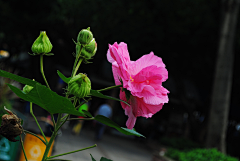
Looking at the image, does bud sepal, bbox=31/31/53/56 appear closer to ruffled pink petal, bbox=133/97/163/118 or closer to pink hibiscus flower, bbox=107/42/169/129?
pink hibiscus flower, bbox=107/42/169/129

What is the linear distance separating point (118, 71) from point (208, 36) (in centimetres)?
1195

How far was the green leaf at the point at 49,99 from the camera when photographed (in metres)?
0.66

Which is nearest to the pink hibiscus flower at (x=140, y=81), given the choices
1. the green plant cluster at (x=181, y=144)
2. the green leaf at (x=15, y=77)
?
the green leaf at (x=15, y=77)

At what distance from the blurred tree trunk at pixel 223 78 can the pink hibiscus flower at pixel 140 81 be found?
8.50 metres

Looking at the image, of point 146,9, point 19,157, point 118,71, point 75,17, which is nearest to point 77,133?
point 75,17

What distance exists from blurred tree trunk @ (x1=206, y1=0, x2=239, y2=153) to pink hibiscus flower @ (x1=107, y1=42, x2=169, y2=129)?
850 cm

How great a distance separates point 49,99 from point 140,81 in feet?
0.86

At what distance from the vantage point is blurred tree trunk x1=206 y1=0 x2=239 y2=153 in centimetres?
885

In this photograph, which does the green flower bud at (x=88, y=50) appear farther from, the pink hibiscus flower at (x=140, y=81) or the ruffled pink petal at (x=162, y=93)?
the ruffled pink petal at (x=162, y=93)

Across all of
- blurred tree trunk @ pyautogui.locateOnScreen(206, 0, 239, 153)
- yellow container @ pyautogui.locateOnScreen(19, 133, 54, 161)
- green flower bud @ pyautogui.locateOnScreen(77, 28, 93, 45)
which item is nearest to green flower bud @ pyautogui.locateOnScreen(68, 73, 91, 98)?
green flower bud @ pyautogui.locateOnScreen(77, 28, 93, 45)

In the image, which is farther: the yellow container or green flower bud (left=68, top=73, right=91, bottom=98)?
the yellow container

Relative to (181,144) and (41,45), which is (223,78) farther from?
(41,45)

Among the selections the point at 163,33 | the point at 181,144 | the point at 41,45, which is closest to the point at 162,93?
the point at 41,45

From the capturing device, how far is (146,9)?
1163 cm
